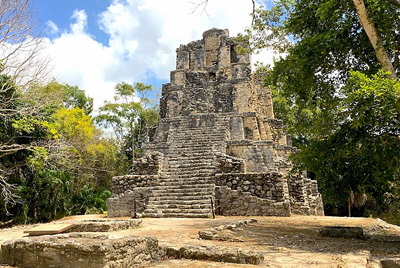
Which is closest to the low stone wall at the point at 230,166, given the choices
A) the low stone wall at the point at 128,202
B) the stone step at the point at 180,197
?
the stone step at the point at 180,197

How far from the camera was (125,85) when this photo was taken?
90.7 ft

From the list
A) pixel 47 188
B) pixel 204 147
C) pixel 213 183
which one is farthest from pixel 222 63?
pixel 47 188

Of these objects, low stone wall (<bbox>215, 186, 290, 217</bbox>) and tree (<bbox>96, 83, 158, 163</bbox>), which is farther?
tree (<bbox>96, 83, 158, 163</bbox>)

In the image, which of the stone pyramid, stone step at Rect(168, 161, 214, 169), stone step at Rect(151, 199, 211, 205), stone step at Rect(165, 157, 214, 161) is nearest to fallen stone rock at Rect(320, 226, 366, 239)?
the stone pyramid

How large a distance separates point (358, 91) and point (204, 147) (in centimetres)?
920

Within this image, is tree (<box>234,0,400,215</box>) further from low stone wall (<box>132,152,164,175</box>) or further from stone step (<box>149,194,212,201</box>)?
low stone wall (<box>132,152,164,175</box>)

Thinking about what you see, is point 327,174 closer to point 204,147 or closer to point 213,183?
point 213,183

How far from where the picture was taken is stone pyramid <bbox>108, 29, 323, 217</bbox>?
34.5 ft

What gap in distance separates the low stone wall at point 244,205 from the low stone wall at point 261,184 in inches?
7.4

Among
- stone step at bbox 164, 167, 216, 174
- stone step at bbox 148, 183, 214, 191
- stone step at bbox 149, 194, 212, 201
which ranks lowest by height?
stone step at bbox 149, 194, 212, 201

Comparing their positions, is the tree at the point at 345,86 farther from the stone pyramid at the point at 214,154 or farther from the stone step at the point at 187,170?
the stone step at the point at 187,170

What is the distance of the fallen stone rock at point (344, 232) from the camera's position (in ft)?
20.8

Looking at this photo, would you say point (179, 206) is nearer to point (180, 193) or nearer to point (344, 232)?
point (180, 193)

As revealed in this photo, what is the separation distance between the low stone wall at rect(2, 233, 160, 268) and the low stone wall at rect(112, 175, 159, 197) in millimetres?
7725
